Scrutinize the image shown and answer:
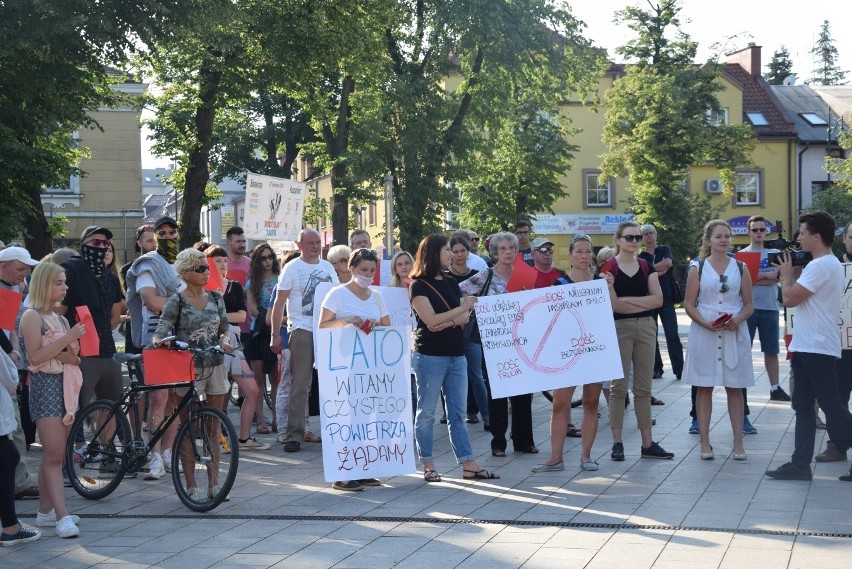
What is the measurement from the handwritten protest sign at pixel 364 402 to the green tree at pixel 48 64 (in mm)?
10908

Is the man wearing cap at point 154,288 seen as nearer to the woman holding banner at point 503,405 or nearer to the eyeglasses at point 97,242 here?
the eyeglasses at point 97,242

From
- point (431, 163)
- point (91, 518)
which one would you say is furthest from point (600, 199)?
point (91, 518)

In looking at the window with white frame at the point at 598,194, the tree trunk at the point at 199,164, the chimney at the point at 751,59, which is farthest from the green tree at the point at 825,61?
the tree trunk at the point at 199,164

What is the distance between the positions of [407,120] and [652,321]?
21.1 metres

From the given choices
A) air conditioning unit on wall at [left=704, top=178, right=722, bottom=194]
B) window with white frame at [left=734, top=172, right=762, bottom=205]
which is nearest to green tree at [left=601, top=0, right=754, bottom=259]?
air conditioning unit on wall at [left=704, top=178, right=722, bottom=194]

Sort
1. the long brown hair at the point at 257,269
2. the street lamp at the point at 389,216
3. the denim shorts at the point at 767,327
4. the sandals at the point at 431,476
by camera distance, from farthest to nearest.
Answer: the street lamp at the point at 389,216 → the denim shorts at the point at 767,327 → the long brown hair at the point at 257,269 → the sandals at the point at 431,476

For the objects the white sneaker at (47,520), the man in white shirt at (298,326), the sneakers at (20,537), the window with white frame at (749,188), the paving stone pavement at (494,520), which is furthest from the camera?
the window with white frame at (749,188)

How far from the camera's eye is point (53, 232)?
3042 centimetres

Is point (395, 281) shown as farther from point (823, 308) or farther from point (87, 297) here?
point (823, 308)

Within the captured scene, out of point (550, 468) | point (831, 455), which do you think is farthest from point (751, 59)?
point (550, 468)

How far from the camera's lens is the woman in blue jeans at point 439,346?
31.0 ft

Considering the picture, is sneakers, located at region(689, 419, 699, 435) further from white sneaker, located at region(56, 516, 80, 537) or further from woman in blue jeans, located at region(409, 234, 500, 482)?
white sneaker, located at region(56, 516, 80, 537)

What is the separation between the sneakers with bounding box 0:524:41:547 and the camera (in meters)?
7.57

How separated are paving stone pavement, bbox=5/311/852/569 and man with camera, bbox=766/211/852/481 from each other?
1.12 feet
